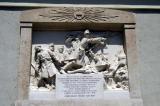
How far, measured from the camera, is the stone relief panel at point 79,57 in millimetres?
8469

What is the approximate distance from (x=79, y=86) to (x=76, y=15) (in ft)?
5.73

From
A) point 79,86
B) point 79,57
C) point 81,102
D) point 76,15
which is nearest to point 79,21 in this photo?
point 76,15

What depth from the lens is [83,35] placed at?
9031 millimetres

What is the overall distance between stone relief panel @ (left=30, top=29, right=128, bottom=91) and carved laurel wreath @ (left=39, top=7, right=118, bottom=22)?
1.08 ft

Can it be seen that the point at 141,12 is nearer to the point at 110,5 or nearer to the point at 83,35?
the point at 110,5

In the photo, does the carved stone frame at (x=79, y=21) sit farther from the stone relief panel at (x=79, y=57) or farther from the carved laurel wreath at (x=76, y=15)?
the stone relief panel at (x=79, y=57)

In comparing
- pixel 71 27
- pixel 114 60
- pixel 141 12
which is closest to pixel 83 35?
pixel 71 27

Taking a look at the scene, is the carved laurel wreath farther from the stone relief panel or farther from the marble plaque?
the marble plaque

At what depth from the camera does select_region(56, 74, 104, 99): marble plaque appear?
8.22 meters

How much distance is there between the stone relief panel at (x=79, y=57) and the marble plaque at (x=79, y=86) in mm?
136

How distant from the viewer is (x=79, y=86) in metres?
8.30

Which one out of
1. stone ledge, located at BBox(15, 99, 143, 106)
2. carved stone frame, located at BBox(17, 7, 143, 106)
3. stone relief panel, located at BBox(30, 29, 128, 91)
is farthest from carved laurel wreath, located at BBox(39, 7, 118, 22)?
stone ledge, located at BBox(15, 99, 143, 106)

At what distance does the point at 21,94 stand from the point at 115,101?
77.9 inches

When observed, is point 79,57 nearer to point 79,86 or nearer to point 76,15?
point 79,86
